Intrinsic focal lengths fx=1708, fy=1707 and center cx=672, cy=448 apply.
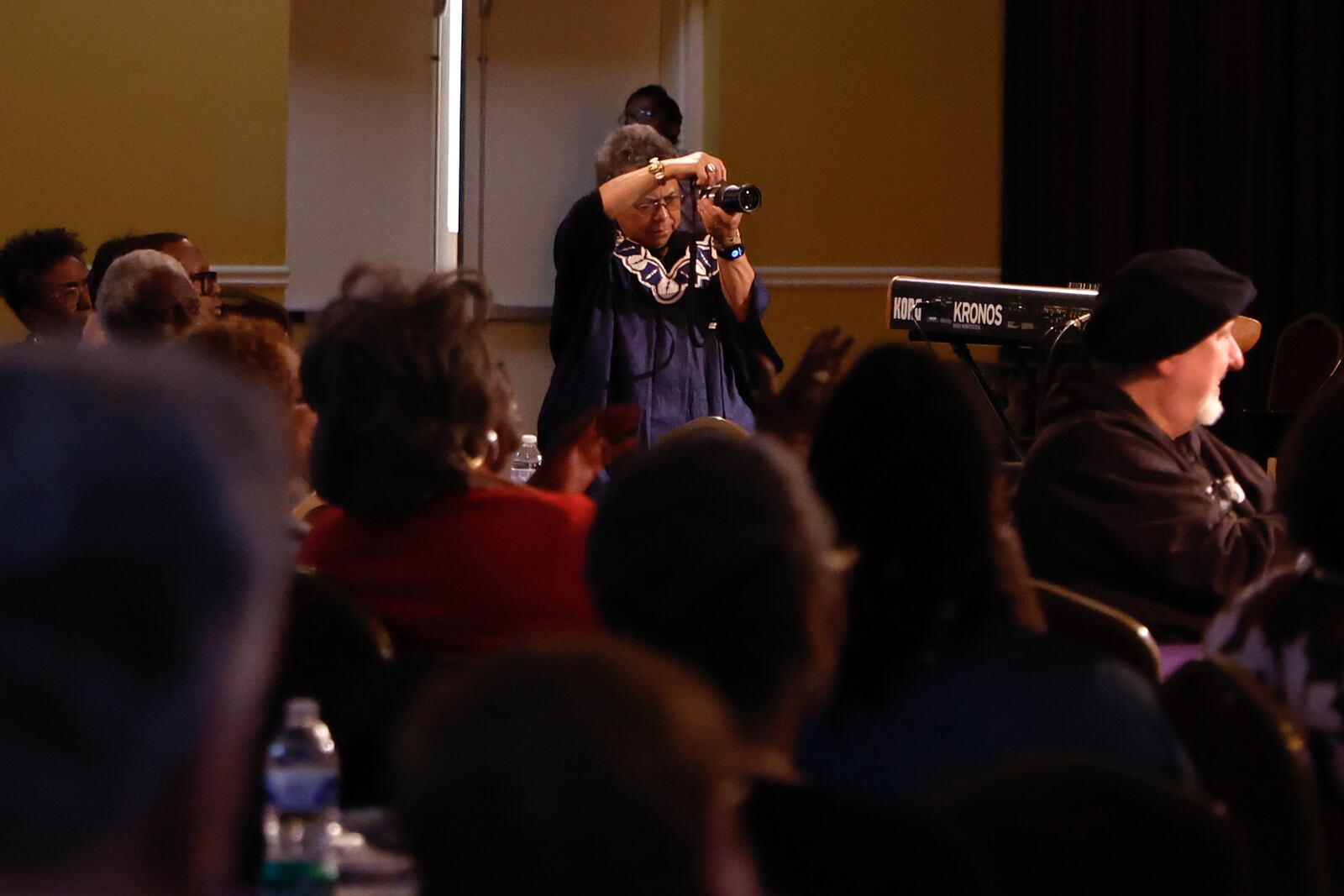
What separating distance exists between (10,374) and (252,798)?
0.79 meters

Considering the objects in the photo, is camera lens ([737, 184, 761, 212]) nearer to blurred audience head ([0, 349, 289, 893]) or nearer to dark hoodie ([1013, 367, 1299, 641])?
dark hoodie ([1013, 367, 1299, 641])

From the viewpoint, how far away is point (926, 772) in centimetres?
132

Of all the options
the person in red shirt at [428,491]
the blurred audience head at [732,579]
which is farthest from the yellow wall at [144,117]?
the blurred audience head at [732,579]

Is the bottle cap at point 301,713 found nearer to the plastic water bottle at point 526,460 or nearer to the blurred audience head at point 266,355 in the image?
the blurred audience head at point 266,355

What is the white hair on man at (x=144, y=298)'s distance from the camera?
3.17m

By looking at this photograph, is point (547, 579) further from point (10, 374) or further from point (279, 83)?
point (279, 83)

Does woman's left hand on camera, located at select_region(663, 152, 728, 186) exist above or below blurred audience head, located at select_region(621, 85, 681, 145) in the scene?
below

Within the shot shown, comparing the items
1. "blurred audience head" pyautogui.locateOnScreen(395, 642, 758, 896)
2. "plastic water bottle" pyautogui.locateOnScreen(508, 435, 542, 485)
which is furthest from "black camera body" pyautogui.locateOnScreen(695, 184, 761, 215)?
"blurred audience head" pyautogui.locateOnScreen(395, 642, 758, 896)

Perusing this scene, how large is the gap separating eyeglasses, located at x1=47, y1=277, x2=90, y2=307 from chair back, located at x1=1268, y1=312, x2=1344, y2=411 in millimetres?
3488

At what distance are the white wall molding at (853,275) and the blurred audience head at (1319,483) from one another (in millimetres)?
4572

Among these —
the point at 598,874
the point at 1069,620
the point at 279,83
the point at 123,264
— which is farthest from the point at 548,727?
the point at 279,83

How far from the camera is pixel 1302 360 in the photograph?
530cm

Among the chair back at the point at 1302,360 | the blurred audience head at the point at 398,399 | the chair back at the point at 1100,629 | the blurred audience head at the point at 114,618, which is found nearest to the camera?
the blurred audience head at the point at 114,618

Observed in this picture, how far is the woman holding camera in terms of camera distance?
4.23 metres
